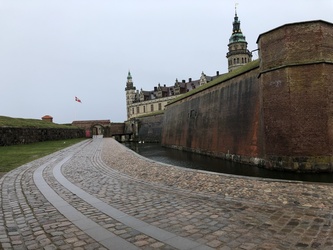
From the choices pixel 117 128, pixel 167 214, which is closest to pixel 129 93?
pixel 117 128

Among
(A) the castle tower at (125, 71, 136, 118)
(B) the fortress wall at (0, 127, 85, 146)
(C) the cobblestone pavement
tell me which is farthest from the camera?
(A) the castle tower at (125, 71, 136, 118)

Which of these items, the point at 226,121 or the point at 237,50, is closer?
the point at 226,121

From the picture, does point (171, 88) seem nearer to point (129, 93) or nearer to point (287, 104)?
point (129, 93)

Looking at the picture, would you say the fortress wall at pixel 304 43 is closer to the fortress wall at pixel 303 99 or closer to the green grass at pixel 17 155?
the fortress wall at pixel 303 99

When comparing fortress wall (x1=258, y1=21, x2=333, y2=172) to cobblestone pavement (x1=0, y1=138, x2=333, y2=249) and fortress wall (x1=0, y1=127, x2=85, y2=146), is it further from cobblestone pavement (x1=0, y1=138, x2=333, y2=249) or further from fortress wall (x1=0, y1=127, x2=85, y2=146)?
fortress wall (x1=0, y1=127, x2=85, y2=146)

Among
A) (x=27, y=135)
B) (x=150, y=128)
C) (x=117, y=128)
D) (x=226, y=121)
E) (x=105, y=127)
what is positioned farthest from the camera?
(x=117, y=128)

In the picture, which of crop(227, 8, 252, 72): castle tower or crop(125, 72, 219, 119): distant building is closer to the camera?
crop(227, 8, 252, 72): castle tower

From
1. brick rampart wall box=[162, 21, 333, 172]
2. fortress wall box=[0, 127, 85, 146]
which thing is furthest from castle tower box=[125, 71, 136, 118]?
brick rampart wall box=[162, 21, 333, 172]

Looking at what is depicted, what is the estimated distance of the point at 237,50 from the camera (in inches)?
2586

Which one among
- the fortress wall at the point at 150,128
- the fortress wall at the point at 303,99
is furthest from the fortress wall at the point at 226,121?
the fortress wall at the point at 150,128

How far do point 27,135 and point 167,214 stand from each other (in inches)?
1047

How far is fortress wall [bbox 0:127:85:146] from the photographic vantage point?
2313 cm

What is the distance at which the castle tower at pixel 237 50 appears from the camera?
65562 millimetres

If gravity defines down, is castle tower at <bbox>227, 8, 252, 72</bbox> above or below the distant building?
above
